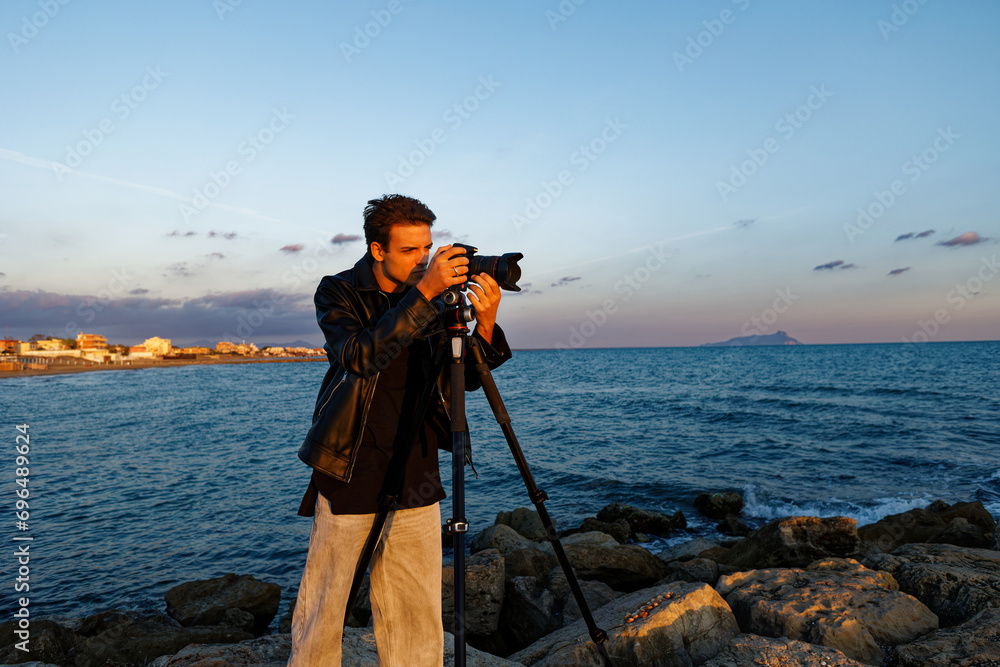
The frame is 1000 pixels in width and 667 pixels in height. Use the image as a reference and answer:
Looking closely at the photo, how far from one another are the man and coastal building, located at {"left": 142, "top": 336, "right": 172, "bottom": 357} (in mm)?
116597

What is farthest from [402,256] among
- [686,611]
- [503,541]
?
[503,541]

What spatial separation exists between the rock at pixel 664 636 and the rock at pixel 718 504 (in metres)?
7.02

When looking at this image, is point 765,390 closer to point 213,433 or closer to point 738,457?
point 738,457

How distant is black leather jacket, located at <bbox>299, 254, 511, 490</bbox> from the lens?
1547 mm

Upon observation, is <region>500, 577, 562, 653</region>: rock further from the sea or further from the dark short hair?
the dark short hair

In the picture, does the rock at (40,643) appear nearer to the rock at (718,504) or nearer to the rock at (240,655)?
the rock at (240,655)

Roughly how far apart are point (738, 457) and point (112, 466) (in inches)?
637

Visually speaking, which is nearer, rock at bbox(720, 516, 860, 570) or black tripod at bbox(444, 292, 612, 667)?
black tripod at bbox(444, 292, 612, 667)

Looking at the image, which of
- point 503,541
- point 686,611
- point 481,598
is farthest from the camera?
point 503,541

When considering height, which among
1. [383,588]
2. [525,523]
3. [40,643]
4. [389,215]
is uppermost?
[389,215]

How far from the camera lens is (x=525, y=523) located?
8.35 metres

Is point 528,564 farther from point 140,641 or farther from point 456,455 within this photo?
point 456,455

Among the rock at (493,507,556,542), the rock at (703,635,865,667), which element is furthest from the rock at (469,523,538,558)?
the rock at (703,635,865,667)

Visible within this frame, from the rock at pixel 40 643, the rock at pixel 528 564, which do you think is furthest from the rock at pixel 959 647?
the rock at pixel 40 643
